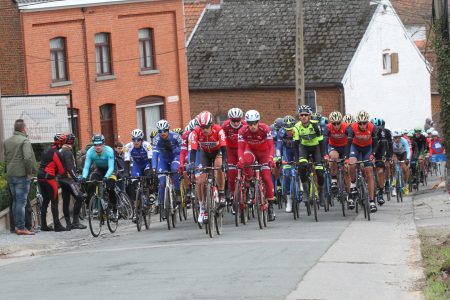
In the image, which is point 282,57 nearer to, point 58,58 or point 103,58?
point 103,58

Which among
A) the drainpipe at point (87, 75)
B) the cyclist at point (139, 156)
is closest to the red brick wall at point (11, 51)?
the drainpipe at point (87, 75)

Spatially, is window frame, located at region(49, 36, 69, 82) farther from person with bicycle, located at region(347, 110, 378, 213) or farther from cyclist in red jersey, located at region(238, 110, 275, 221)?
cyclist in red jersey, located at region(238, 110, 275, 221)

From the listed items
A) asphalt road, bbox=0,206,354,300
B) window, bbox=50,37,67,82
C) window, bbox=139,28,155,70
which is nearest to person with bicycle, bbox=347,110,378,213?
asphalt road, bbox=0,206,354,300

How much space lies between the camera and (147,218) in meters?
21.6

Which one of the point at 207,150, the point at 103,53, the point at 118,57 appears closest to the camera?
the point at 207,150

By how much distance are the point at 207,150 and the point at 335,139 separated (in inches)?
154

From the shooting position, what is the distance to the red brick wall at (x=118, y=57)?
39.4 metres

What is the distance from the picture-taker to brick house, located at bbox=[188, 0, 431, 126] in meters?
53.6

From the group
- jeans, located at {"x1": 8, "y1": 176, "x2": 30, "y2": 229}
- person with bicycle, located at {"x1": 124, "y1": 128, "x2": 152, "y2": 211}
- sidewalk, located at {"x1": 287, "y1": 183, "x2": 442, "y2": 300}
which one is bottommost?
sidewalk, located at {"x1": 287, "y1": 183, "x2": 442, "y2": 300}

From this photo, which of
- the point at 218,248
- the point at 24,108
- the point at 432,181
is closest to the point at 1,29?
the point at 24,108

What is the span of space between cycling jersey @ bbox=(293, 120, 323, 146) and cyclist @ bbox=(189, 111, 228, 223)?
2.16m

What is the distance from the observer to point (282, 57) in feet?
180

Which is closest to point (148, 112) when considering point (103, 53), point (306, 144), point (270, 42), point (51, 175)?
point (103, 53)

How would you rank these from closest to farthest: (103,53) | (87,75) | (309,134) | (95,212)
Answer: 1. (95,212)
2. (309,134)
3. (87,75)
4. (103,53)
